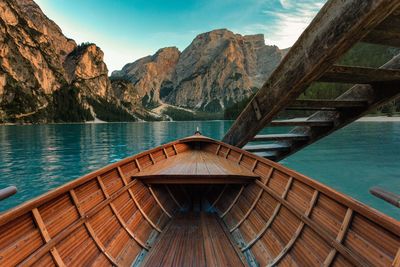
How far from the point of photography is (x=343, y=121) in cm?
603

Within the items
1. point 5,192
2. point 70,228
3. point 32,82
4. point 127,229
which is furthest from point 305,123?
point 32,82

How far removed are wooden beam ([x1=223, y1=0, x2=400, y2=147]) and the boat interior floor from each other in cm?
308

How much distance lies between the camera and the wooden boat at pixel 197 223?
316 centimetres

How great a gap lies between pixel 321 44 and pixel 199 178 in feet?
14.8

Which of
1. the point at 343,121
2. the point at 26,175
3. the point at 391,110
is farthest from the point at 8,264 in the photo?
the point at 391,110

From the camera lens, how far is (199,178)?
6523 mm

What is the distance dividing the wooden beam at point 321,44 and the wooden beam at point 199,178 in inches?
81.5

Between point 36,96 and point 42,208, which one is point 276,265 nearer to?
point 42,208

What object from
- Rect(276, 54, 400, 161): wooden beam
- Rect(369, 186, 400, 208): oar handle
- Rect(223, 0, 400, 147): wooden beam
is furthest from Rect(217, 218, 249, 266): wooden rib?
Rect(276, 54, 400, 161): wooden beam

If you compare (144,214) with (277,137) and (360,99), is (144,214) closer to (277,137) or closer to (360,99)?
(277,137)

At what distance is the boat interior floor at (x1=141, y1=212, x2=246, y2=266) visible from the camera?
4.55m

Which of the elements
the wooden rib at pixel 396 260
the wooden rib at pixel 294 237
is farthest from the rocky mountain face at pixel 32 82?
the wooden rib at pixel 396 260

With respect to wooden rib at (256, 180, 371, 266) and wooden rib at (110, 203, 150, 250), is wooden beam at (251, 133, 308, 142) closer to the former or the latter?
wooden rib at (256, 180, 371, 266)

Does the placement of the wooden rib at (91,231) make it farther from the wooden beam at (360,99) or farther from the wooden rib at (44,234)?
the wooden beam at (360,99)
